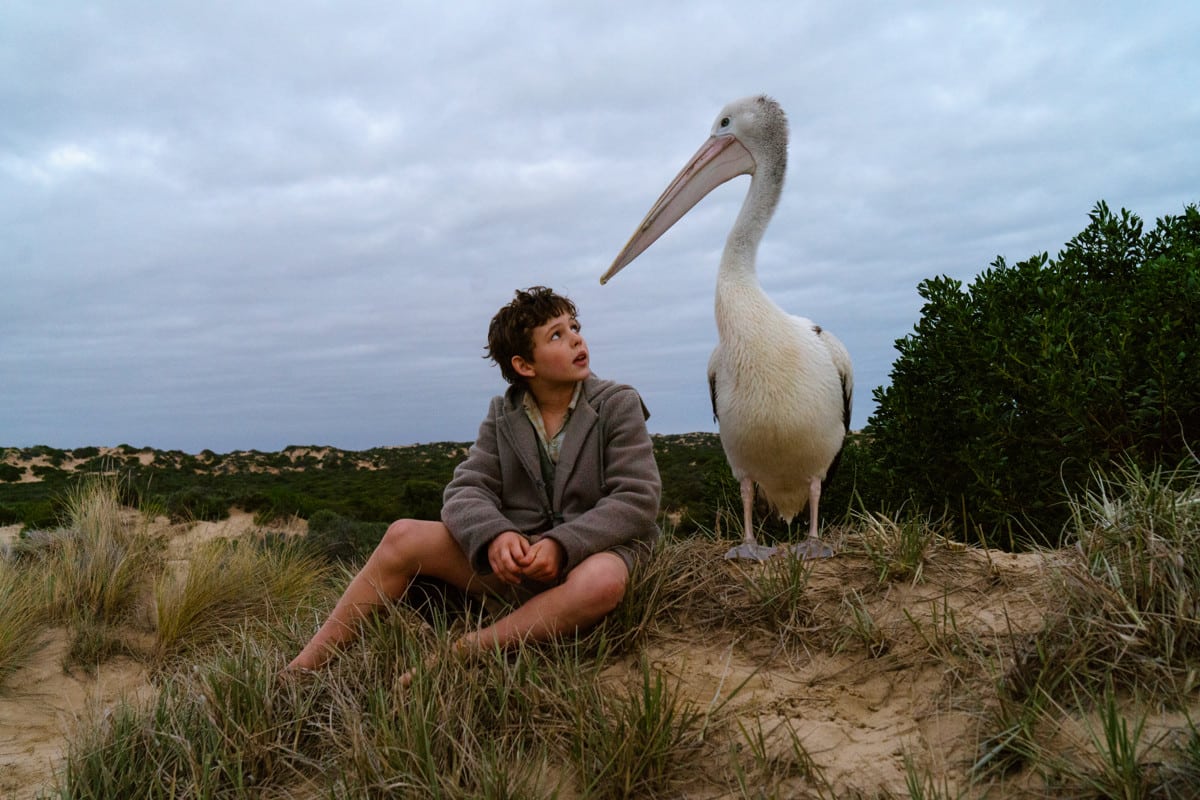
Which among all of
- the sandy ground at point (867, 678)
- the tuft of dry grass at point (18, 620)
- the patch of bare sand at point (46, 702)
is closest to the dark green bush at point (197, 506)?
the tuft of dry grass at point (18, 620)

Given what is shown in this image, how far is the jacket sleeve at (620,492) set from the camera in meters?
3.14

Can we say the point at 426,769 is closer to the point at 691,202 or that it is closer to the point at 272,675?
the point at 272,675

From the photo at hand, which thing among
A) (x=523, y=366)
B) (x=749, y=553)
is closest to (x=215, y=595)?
(x=523, y=366)

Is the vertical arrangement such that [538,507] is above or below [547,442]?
below

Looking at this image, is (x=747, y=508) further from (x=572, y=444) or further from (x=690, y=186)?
(x=690, y=186)

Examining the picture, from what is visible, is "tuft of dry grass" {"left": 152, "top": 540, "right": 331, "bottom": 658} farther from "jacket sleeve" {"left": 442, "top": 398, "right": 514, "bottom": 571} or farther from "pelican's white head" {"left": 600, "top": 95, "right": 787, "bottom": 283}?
"pelican's white head" {"left": 600, "top": 95, "right": 787, "bottom": 283}

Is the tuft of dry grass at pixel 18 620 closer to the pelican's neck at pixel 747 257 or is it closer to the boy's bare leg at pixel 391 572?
the boy's bare leg at pixel 391 572

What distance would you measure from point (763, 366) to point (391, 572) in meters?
2.17

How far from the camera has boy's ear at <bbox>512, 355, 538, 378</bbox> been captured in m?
3.49

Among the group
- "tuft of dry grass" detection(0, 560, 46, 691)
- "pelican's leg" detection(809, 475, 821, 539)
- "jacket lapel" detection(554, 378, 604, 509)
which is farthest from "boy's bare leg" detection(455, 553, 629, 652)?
"tuft of dry grass" detection(0, 560, 46, 691)

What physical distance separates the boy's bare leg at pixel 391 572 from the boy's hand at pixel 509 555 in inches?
12.0

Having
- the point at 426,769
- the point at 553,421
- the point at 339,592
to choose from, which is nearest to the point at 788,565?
the point at 553,421

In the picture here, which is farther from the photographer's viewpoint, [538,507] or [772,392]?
[772,392]

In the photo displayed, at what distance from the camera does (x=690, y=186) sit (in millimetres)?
5461
